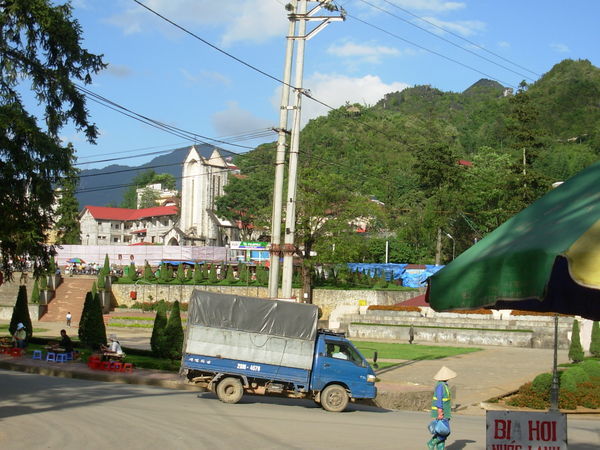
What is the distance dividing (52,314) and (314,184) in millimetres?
24633

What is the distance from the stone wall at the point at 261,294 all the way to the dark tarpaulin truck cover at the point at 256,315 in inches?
1396

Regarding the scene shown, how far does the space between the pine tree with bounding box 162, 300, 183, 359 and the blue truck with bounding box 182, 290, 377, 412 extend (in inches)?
360

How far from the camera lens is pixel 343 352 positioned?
1909 cm

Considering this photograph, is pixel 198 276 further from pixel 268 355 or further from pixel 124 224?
pixel 124 224

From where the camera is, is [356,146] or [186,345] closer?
[186,345]

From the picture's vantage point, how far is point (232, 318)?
19.1 metres

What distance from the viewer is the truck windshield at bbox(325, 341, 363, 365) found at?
1897 centimetres

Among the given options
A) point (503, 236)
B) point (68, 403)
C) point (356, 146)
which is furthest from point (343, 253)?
point (356, 146)

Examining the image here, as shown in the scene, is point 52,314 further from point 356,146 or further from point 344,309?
point 356,146

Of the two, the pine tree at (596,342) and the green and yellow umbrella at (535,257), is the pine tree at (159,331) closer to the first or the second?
the pine tree at (596,342)

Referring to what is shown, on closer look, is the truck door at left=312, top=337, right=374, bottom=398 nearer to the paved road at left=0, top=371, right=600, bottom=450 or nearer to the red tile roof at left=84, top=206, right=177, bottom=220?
the paved road at left=0, top=371, right=600, bottom=450

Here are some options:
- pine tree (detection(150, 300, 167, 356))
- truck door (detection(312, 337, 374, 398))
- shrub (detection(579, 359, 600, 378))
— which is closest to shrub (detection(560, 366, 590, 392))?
shrub (detection(579, 359, 600, 378))

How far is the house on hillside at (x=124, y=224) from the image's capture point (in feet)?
396

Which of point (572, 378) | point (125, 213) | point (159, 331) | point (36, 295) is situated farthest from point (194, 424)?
point (125, 213)
